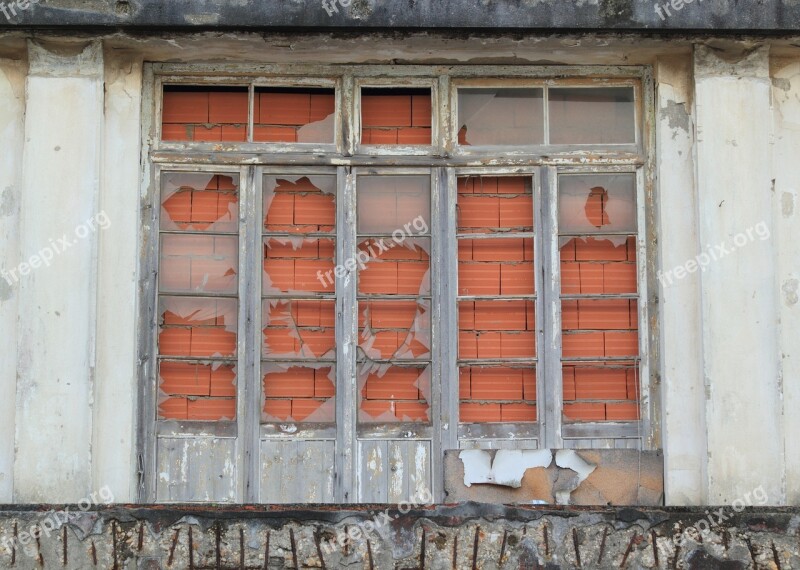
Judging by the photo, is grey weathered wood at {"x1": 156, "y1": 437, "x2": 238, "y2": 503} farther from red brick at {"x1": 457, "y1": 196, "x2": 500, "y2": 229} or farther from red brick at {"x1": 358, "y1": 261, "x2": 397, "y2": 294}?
red brick at {"x1": 457, "y1": 196, "x2": 500, "y2": 229}

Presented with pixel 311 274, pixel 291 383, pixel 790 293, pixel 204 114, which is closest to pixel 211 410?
pixel 291 383

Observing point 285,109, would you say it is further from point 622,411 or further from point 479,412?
point 622,411

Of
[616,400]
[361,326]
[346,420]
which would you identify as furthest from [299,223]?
[616,400]

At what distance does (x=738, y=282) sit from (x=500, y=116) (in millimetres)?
1488

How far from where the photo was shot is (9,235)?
18.6 ft

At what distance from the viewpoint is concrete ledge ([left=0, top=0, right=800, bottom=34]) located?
5.58 meters

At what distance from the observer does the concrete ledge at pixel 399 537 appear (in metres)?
5.19

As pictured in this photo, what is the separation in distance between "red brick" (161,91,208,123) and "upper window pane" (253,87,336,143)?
276 mm

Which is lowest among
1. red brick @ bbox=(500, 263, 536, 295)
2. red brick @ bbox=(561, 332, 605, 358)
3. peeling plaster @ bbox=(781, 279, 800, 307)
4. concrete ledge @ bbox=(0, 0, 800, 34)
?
red brick @ bbox=(561, 332, 605, 358)

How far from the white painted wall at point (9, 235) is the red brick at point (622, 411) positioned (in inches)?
116

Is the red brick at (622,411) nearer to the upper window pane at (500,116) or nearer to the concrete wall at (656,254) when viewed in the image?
the concrete wall at (656,254)

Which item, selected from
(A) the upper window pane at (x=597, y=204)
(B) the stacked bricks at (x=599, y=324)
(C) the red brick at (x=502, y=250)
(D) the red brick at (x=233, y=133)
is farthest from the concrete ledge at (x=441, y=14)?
(C) the red brick at (x=502, y=250)

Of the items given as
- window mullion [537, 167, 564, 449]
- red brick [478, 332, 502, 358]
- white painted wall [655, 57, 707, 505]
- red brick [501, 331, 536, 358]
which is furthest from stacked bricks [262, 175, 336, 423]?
white painted wall [655, 57, 707, 505]

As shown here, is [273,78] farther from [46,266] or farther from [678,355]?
[678,355]
